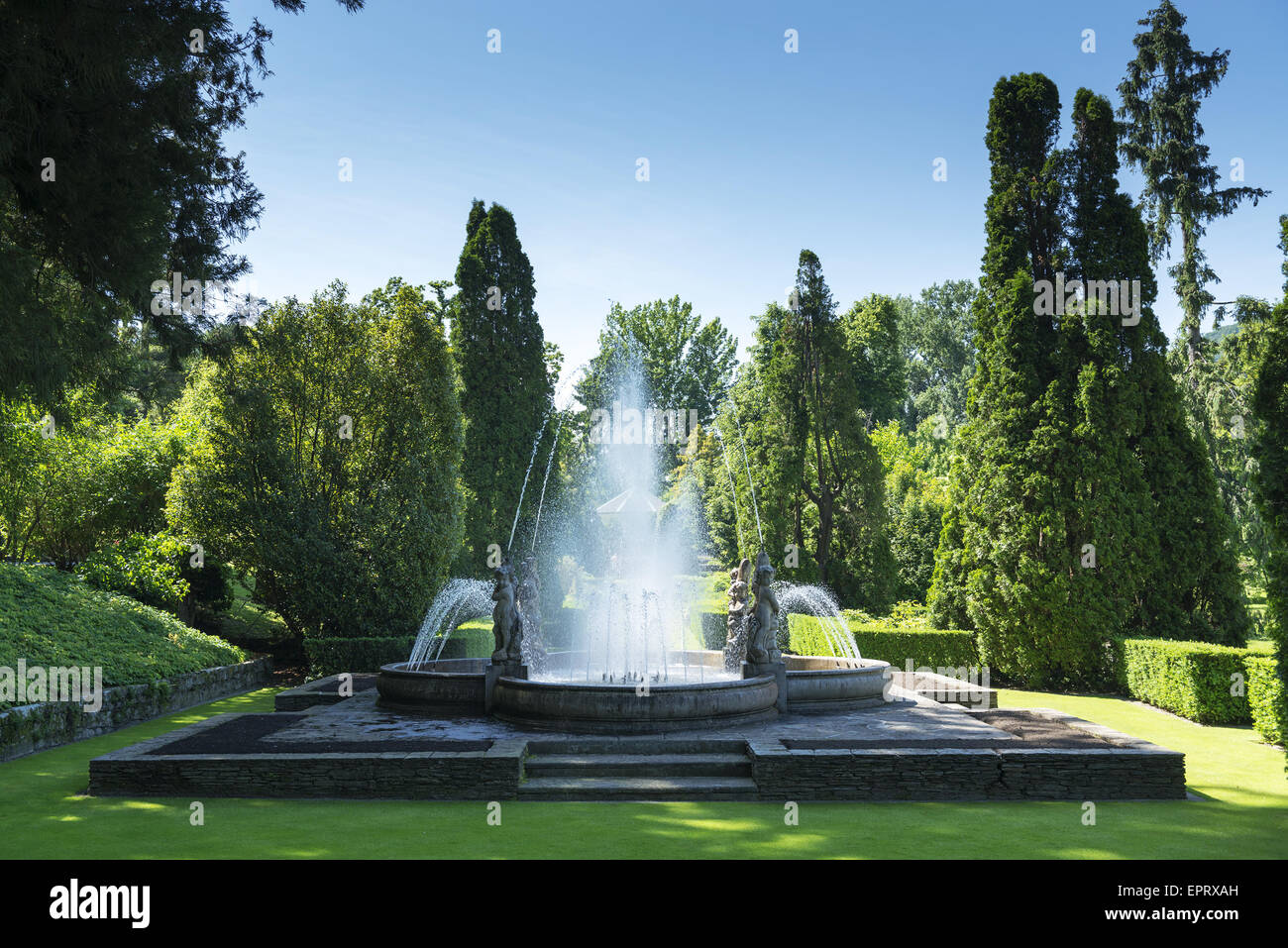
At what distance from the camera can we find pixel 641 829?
7.66 m

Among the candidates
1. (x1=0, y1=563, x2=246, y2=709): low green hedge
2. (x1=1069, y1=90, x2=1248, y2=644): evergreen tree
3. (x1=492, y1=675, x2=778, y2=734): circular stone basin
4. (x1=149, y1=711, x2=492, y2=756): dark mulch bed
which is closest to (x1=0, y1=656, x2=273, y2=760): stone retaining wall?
(x1=0, y1=563, x2=246, y2=709): low green hedge

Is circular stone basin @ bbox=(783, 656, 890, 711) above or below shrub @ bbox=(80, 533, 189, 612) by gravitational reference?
below

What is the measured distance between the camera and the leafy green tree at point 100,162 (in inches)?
344

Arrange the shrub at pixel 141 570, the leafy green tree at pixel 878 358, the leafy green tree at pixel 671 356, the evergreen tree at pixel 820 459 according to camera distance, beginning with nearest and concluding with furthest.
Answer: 1. the shrub at pixel 141 570
2. the evergreen tree at pixel 820 459
3. the leafy green tree at pixel 878 358
4. the leafy green tree at pixel 671 356

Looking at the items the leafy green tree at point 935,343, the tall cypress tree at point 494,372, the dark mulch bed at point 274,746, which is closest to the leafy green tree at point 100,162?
the dark mulch bed at point 274,746

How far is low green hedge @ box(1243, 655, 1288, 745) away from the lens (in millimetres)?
10867

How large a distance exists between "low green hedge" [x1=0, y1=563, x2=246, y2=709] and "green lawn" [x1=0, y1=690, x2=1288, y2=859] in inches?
210

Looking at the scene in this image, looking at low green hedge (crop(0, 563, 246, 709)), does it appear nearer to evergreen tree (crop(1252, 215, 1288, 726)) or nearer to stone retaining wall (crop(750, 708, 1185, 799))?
stone retaining wall (crop(750, 708, 1185, 799))

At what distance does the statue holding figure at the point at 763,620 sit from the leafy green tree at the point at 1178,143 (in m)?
20.0

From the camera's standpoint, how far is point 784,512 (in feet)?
81.8

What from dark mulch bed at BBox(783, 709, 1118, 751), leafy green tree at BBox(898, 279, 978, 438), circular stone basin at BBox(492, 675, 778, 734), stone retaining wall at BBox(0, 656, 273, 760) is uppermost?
leafy green tree at BBox(898, 279, 978, 438)

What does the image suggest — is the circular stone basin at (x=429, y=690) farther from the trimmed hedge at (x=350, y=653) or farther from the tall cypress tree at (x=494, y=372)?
the tall cypress tree at (x=494, y=372)

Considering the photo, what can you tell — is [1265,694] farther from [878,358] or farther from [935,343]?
[935,343]
